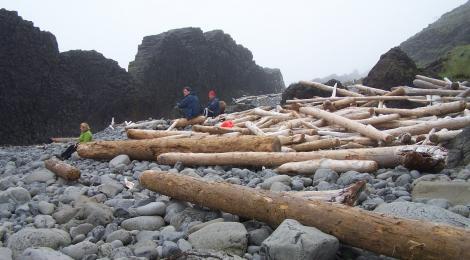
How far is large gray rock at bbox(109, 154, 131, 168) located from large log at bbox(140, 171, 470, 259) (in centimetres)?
413

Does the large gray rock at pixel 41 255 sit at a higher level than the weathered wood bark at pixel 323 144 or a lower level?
lower

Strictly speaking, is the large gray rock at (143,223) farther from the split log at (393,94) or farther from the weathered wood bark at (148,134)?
the split log at (393,94)

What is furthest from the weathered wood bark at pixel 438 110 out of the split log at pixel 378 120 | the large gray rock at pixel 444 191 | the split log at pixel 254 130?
the large gray rock at pixel 444 191

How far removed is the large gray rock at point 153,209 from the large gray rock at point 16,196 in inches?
86.3

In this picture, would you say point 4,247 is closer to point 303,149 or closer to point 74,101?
point 303,149

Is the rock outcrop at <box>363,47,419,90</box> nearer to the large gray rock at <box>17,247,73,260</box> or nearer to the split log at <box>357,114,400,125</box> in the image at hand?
the split log at <box>357,114,400,125</box>

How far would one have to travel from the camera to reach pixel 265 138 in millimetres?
7016

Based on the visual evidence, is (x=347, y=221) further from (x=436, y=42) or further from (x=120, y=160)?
(x=436, y=42)

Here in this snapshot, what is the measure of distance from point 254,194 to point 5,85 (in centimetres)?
2338

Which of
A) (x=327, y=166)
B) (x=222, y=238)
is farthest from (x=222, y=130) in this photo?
(x=222, y=238)

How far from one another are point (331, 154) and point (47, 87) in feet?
77.5

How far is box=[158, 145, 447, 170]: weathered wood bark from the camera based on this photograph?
5401 mm

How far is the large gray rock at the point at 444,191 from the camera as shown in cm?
412

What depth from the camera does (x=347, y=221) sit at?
300cm
